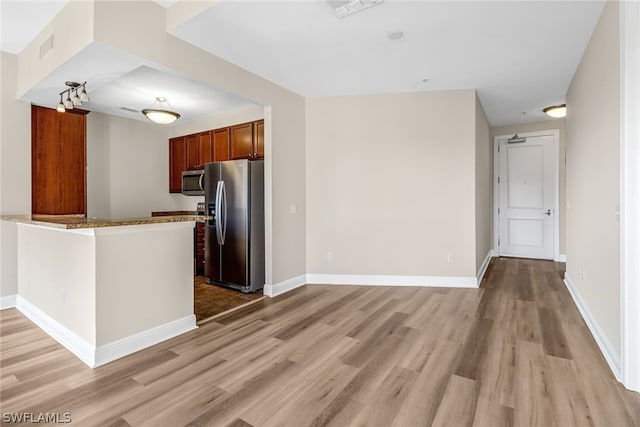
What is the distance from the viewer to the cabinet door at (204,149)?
209 inches

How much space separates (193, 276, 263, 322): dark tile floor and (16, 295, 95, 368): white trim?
960mm

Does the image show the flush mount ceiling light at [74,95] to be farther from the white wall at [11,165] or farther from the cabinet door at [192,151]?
the cabinet door at [192,151]

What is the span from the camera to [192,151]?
18.5 ft

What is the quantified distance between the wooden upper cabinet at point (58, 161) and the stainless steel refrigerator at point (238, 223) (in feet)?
5.71

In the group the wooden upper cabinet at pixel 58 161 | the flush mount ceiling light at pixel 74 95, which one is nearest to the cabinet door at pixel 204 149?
the wooden upper cabinet at pixel 58 161

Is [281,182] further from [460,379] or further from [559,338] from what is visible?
[559,338]

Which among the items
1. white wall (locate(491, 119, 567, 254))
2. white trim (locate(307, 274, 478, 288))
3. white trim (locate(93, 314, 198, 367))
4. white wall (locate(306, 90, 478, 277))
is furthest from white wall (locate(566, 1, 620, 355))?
white trim (locate(93, 314, 198, 367))

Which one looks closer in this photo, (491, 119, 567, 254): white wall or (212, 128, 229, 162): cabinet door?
(212, 128, 229, 162): cabinet door

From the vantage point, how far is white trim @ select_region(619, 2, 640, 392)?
186cm

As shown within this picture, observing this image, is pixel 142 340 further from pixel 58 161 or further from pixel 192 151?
pixel 192 151

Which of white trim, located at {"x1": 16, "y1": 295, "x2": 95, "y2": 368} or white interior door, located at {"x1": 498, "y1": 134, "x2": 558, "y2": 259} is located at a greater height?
white interior door, located at {"x1": 498, "y1": 134, "x2": 558, "y2": 259}

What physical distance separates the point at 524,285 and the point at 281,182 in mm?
3604
